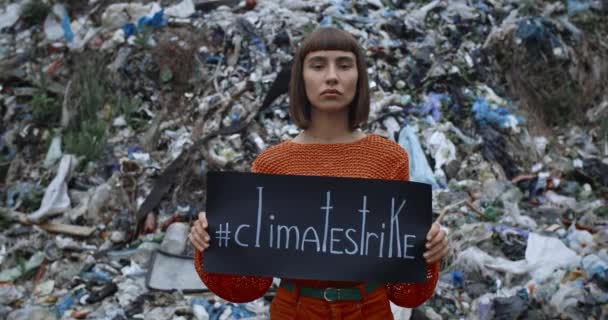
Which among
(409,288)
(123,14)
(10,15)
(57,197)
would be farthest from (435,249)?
(10,15)

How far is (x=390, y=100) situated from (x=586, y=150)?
1.87m

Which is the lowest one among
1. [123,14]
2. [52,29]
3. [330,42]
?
[330,42]

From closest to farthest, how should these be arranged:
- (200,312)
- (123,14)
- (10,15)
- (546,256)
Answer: (200,312), (546,256), (123,14), (10,15)

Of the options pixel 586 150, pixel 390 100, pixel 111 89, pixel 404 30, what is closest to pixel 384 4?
pixel 404 30

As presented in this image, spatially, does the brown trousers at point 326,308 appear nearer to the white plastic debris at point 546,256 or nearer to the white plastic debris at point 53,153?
the white plastic debris at point 546,256

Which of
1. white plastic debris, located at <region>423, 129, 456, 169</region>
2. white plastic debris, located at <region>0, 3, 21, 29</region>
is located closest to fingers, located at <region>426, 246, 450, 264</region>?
white plastic debris, located at <region>423, 129, 456, 169</region>

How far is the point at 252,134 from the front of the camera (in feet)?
16.8

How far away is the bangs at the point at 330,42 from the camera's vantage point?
162cm

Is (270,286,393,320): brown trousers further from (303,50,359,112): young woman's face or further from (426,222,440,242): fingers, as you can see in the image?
(303,50,359,112): young woman's face

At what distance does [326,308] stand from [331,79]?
58 cm

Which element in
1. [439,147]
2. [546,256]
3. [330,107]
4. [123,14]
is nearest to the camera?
[330,107]

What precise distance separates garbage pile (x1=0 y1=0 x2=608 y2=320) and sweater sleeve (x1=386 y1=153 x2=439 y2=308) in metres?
1.88

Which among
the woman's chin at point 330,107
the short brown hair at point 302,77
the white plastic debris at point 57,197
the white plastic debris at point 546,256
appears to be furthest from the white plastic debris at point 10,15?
the woman's chin at point 330,107

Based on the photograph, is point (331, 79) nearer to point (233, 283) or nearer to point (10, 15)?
point (233, 283)
